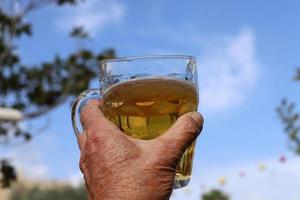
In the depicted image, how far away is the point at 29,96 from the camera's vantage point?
9.13 m

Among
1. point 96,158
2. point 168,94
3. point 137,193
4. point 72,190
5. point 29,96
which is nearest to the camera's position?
point 137,193

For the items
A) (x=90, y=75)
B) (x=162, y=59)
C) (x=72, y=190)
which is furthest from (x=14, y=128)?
(x=72, y=190)

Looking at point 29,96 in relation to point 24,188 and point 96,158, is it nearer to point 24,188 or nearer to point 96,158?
point 96,158

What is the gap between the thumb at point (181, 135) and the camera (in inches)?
46.3

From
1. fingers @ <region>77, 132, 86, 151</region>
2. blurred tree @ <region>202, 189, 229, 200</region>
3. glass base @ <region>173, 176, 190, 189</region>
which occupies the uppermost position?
fingers @ <region>77, 132, 86, 151</region>

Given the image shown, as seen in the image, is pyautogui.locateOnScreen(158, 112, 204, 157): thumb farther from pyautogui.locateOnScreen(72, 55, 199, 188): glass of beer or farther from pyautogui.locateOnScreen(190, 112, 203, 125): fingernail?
pyautogui.locateOnScreen(72, 55, 199, 188): glass of beer

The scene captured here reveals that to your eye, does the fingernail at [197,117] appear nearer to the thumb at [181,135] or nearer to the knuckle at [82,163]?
the thumb at [181,135]

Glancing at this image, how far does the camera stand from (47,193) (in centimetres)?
4491

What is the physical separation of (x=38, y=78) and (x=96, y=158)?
27.0 feet

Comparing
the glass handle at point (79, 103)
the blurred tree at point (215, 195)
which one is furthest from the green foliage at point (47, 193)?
the glass handle at point (79, 103)

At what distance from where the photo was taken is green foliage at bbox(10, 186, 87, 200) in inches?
1708

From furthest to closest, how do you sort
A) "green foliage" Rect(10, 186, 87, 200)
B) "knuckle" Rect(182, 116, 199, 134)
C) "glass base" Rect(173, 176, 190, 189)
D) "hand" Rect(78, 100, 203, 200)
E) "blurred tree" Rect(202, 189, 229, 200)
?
"green foliage" Rect(10, 186, 87, 200), "blurred tree" Rect(202, 189, 229, 200), "glass base" Rect(173, 176, 190, 189), "knuckle" Rect(182, 116, 199, 134), "hand" Rect(78, 100, 203, 200)

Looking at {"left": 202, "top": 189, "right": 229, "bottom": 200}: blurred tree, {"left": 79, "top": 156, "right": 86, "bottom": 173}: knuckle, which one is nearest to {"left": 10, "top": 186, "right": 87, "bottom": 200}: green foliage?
{"left": 202, "top": 189, "right": 229, "bottom": 200}: blurred tree

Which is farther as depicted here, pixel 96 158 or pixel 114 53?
pixel 114 53
